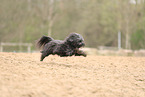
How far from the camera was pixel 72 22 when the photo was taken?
3809 cm

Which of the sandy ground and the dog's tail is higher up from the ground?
the dog's tail

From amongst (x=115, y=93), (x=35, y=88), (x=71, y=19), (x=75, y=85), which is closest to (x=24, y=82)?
(x=35, y=88)

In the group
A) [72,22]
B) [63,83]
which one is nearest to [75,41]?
[63,83]

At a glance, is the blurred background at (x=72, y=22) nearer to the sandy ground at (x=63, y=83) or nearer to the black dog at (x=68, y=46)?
the black dog at (x=68, y=46)

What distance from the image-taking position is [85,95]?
558 cm

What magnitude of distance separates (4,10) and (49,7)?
6.77 meters

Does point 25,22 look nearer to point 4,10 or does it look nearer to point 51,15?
point 4,10

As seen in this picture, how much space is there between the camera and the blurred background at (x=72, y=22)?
992 inches

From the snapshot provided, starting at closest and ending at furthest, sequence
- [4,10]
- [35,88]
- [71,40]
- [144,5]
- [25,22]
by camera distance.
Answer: [35,88]
[71,40]
[4,10]
[25,22]
[144,5]

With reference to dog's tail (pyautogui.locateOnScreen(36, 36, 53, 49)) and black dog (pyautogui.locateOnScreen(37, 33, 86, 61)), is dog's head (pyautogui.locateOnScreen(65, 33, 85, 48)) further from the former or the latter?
dog's tail (pyautogui.locateOnScreen(36, 36, 53, 49))

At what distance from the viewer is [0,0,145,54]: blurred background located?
25.2 m

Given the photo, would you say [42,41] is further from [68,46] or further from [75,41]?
[75,41]

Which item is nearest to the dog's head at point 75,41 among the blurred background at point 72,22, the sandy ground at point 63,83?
the sandy ground at point 63,83

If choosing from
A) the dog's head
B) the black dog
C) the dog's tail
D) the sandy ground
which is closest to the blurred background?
the dog's tail
